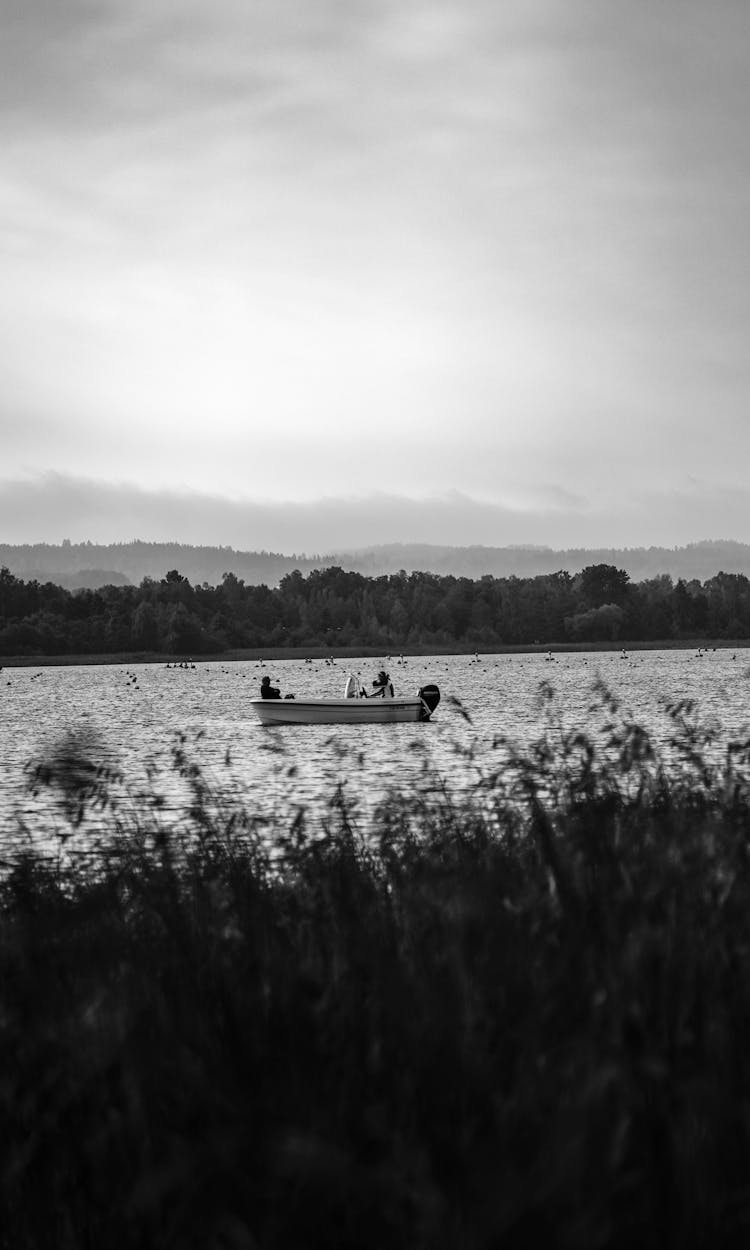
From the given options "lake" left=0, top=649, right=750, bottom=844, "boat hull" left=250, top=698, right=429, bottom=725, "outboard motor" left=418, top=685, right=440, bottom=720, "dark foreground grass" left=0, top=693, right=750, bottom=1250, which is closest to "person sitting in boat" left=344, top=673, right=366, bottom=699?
"boat hull" left=250, top=698, right=429, bottom=725

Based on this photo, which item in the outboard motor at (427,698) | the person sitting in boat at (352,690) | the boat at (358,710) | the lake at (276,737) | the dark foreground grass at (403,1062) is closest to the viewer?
the dark foreground grass at (403,1062)

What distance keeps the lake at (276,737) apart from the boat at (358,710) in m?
0.61

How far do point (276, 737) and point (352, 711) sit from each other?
4260 centimetres

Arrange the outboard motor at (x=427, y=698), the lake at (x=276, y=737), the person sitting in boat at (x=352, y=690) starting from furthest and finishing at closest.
Answer: the person sitting in boat at (x=352, y=690)
the outboard motor at (x=427, y=698)
the lake at (x=276, y=737)

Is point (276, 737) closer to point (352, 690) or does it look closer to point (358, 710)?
point (358, 710)

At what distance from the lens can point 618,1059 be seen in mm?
4082

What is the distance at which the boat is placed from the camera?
58500mm

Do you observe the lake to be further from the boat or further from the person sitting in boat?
the person sitting in boat

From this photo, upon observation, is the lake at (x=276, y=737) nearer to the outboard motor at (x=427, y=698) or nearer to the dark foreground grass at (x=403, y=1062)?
the outboard motor at (x=427, y=698)

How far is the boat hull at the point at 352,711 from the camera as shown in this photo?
58656 mm

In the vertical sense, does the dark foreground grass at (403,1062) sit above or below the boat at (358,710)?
above

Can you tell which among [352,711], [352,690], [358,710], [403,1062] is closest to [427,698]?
[358,710]

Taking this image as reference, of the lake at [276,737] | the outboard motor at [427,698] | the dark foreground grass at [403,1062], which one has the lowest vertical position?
the lake at [276,737]

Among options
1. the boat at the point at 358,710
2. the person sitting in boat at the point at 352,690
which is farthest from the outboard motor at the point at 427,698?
the person sitting in boat at the point at 352,690
